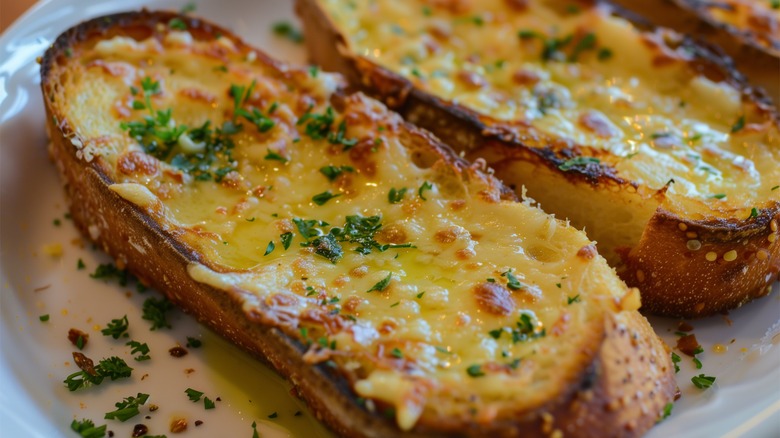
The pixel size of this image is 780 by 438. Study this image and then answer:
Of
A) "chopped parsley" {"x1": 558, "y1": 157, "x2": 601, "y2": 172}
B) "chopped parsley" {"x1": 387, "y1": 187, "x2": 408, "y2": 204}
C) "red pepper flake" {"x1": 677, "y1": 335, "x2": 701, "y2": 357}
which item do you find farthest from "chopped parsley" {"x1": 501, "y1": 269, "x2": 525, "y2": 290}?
"red pepper flake" {"x1": 677, "y1": 335, "x2": 701, "y2": 357}

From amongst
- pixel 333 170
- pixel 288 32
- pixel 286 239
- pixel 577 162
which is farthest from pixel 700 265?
pixel 288 32

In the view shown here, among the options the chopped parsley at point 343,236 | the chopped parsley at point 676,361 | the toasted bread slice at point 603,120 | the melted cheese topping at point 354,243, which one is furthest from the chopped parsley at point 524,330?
the chopped parsley at point 676,361

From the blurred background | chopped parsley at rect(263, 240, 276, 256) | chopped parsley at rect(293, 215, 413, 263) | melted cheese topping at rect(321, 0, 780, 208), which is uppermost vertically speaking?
melted cheese topping at rect(321, 0, 780, 208)

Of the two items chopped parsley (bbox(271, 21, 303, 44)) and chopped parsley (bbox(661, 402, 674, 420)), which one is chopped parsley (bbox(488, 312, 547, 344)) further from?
chopped parsley (bbox(271, 21, 303, 44))

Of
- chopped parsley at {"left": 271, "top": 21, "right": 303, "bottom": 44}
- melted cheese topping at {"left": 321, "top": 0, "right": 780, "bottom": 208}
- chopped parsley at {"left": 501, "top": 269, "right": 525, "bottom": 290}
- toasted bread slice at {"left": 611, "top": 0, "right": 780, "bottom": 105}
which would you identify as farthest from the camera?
chopped parsley at {"left": 271, "top": 21, "right": 303, "bottom": 44}

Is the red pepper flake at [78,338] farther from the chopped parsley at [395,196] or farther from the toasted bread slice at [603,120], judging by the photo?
the toasted bread slice at [603,120]

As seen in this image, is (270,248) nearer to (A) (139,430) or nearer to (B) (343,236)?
(B) (343,236)
